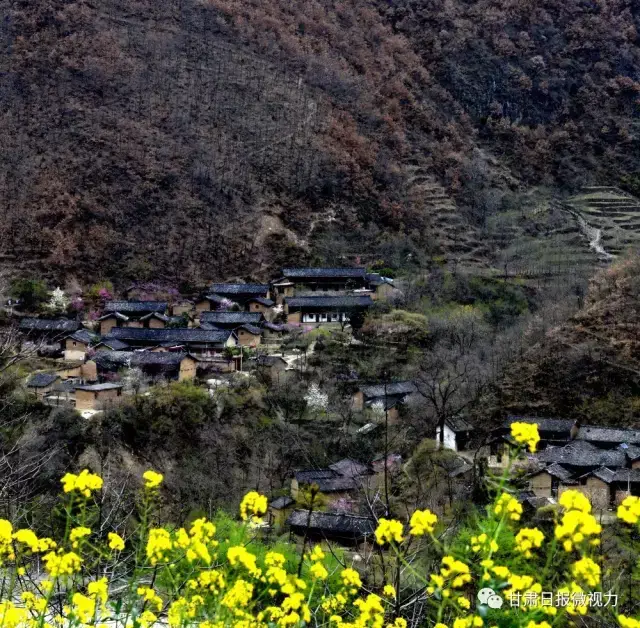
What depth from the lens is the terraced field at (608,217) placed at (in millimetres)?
41219

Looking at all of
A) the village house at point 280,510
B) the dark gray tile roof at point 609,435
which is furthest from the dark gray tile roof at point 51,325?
the dark gray tile roof at point 609,435

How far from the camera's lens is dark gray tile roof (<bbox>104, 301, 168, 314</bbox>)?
30.9 m

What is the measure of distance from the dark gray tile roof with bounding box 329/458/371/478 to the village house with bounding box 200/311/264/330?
1130cm

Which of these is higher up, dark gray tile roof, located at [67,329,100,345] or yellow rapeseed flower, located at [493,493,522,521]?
yellow rapeseed flower, located at [493,493,522,521]

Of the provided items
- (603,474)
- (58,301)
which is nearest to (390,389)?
(603,474)

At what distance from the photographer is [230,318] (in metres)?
29.7

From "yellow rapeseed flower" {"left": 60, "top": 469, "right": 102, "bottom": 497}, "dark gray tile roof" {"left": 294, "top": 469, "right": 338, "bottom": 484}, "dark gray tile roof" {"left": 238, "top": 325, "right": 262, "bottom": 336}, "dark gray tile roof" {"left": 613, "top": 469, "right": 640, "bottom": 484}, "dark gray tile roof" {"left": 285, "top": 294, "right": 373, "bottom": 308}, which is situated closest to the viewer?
"yellow rapeseed flower" {"left": 60, "top": 469, "right": 102, "bottom": 497}

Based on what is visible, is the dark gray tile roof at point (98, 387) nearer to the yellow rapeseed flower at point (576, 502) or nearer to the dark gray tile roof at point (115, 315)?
the dark gray tile roof at point (115, 315)

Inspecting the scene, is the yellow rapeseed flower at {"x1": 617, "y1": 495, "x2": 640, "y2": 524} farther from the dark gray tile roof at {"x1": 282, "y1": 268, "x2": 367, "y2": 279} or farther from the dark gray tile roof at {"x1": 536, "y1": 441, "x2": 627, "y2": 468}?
the dark gray tile roof at {"x1": 282, "y1": 268, "x2": 367, "y2": 279}

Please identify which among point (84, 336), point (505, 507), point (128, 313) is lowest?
point (128, 313)

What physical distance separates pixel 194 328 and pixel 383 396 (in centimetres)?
983

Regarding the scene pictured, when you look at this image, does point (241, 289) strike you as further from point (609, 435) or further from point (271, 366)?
point (609, 435)

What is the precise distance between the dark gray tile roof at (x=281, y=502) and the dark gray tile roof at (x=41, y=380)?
33.7 ft

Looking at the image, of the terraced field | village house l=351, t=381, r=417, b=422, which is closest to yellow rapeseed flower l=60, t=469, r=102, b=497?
village house l=351, t=381, r=417, b=422
